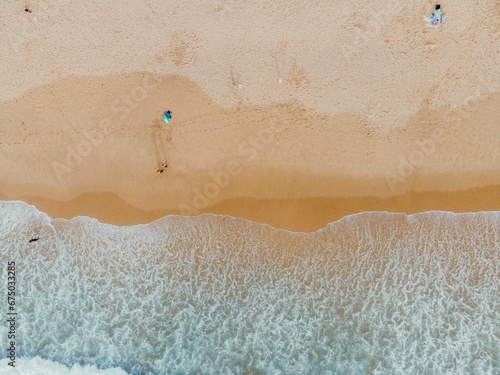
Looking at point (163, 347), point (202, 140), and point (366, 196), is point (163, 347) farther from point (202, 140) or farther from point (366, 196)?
point (366, 196)

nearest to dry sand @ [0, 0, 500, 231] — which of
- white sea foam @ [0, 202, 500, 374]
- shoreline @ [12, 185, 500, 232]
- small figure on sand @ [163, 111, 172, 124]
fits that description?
shoreline @ [12, 185, 500, 232]

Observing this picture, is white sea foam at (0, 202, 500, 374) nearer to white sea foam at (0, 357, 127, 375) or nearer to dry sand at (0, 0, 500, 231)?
white sea foam at (0, 357, 127, 375)

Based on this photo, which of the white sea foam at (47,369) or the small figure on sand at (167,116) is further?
the small figure on sand at (167,116)

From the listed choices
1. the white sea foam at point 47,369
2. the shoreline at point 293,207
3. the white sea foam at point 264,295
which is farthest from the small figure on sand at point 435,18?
the white sea foam at point 47,369

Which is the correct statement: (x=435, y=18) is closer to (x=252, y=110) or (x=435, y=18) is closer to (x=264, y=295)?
(x=252, y=110)

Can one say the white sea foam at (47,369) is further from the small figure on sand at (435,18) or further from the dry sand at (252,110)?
the small figure on sand at (435,18)

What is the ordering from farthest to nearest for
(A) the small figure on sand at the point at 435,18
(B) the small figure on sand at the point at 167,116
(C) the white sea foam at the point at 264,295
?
(B) the small figure on sand at the point at 167,116 < (C) the white sea foam at the point at 264,295 < (A) the small figure on sand at the point at 435,18
